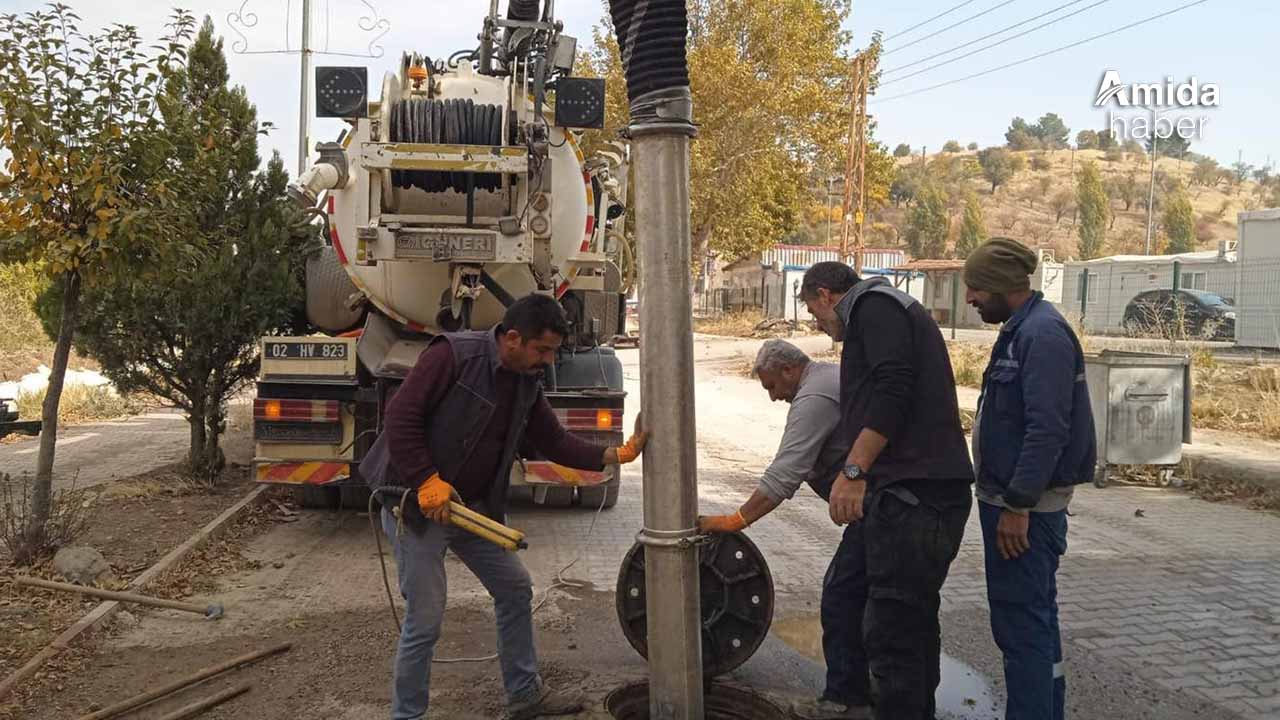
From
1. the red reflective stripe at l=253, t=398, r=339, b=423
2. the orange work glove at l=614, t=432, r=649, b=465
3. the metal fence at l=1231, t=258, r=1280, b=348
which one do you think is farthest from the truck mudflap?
the metal fence at l=1231, t=258, r=1280, b=348

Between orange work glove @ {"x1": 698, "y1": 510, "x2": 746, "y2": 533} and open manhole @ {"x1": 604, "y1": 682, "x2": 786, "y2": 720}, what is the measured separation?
83 cm

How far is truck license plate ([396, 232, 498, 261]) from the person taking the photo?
6.25 m

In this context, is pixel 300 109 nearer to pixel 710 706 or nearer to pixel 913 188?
pixel 710 706

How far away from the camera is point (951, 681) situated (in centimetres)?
462

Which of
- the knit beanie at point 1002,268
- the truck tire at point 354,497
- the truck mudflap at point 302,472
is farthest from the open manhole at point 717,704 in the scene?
the truck tire at point 354,497

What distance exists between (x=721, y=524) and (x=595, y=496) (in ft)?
15.0

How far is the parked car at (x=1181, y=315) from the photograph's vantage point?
47.8 ft

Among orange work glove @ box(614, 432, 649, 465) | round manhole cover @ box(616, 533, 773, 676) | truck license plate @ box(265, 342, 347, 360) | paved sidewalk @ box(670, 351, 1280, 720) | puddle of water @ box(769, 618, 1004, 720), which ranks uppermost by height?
truck license plate @ box(265, 342, 347, 360)

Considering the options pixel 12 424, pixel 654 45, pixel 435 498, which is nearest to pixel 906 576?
pixel 435 498

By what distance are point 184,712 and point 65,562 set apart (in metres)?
2.19

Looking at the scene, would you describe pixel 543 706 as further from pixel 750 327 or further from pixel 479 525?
pixel 750 327

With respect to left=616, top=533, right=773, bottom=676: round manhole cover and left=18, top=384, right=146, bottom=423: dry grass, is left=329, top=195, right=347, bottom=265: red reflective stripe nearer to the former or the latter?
left=616, top=533, right=773, bottom=676: round manhole cover

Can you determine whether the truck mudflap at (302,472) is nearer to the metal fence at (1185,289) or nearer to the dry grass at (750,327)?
the metal fence at (1185,289)

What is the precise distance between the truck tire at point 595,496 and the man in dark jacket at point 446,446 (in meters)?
4.18
